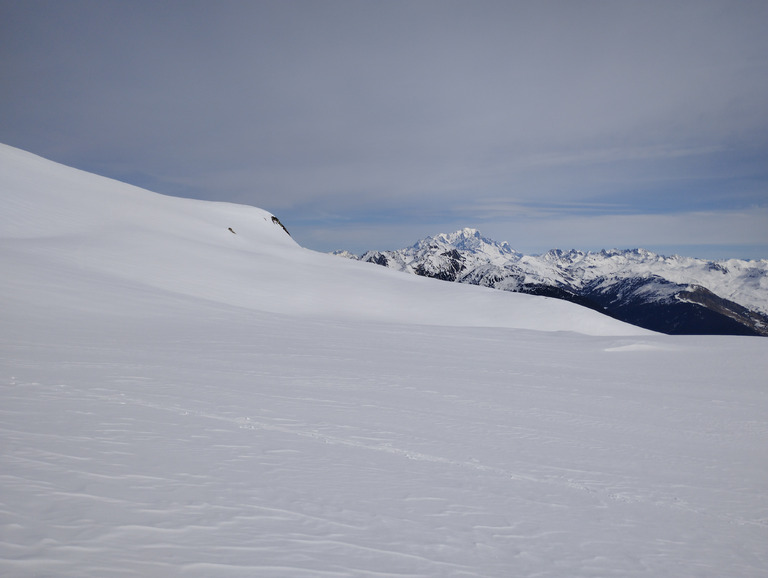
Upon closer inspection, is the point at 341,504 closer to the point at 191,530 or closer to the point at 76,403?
the point at 191,530

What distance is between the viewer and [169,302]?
23.2 meters

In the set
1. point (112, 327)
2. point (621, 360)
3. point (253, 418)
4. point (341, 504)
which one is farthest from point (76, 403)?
point (621, 360)

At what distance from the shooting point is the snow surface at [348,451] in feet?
15.6

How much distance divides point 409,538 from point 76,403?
6868 millimetres

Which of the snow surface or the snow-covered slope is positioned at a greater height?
the snow-covered slope

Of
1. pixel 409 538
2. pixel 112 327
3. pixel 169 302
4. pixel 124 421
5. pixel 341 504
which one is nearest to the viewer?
pixel 409 538

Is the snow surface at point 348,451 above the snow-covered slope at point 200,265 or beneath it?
beneath

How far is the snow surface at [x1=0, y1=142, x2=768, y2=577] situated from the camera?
4746 millimetres

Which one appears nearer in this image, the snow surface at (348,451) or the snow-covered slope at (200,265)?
the snow surface at (348,451)

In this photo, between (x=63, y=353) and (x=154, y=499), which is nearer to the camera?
(x=154, y=499)

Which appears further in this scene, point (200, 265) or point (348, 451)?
point (200, 265)

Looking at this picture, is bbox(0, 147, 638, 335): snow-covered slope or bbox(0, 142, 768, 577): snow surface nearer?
bbox(0, 142, 768, 577): snow surface

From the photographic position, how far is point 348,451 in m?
7.61

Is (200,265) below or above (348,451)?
above
